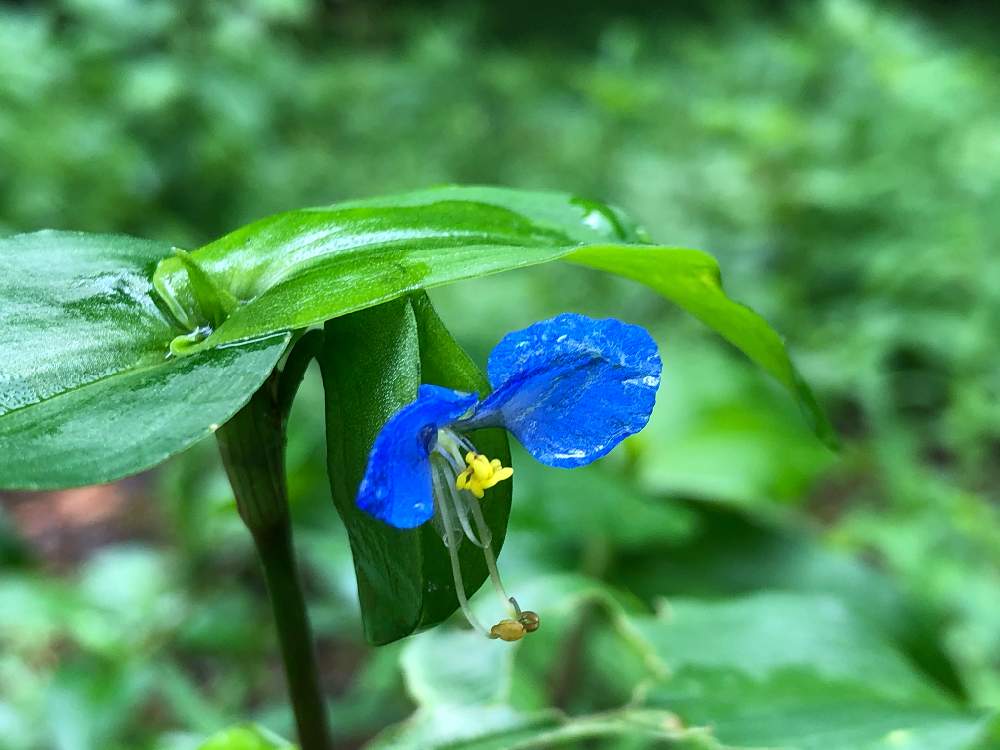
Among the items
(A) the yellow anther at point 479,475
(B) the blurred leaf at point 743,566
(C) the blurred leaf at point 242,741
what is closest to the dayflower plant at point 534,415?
(A) the yellow anther at point 479,475

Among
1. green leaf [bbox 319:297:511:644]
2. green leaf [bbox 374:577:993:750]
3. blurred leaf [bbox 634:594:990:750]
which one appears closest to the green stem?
green leaf [bbox 319:297:511:644]

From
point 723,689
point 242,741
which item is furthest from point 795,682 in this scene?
point 242,741

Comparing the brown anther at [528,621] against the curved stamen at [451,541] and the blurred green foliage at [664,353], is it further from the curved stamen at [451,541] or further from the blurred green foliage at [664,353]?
the blurred green foliage at [664,353]

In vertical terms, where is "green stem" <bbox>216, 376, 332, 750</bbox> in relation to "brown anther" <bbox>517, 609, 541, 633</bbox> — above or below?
above

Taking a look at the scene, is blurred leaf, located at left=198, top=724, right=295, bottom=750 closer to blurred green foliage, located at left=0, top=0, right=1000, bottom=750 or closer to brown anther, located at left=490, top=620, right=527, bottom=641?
blurred green foliage, located at left=0, top=0, right=1000, bottom=750

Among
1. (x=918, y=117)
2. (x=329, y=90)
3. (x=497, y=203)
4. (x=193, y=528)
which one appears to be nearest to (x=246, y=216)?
(x=329, y=90)

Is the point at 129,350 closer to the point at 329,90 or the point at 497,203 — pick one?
the point at 497,203

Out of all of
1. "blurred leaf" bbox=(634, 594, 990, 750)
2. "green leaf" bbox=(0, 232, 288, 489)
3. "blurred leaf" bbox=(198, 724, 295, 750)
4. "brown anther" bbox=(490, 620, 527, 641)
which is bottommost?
"blurred leaf" bbox=(634, 594, 990, 750)
